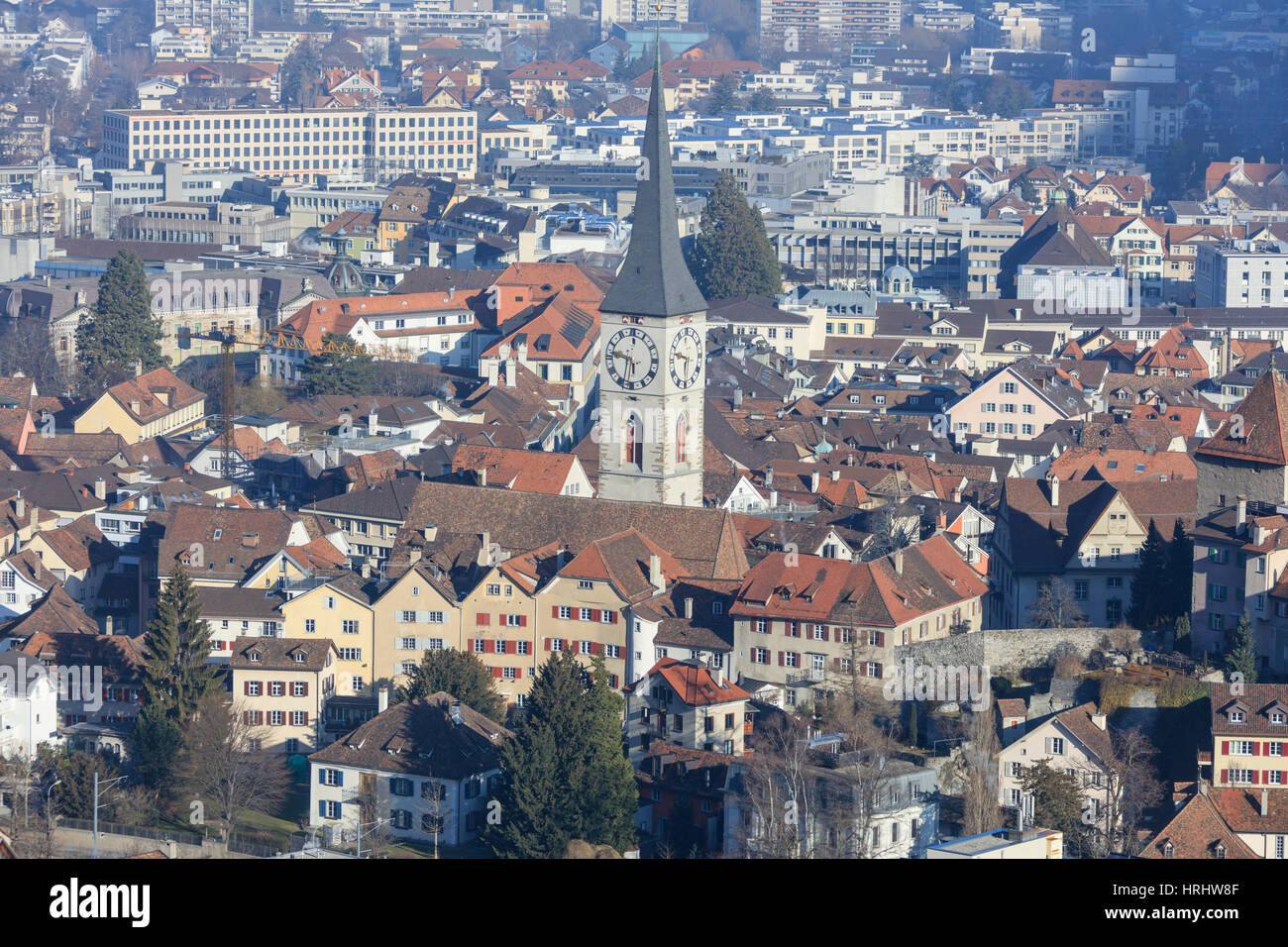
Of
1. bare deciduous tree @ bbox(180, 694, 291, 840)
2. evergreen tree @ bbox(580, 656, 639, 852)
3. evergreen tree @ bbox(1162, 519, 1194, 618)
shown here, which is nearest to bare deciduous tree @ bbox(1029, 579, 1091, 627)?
evergreen tree @ bbox(1162, 519, 1194, 618)

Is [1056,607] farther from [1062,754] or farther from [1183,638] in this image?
[1062,754]

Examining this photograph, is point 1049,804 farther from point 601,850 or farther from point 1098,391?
point 1098,391

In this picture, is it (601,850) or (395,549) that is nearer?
(601,850)

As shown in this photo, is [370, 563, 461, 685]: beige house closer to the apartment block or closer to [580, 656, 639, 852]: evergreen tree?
[580, 656, 639, 852]: evergreen tree

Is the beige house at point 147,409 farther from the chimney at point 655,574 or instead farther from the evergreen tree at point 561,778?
the evergreen tree at point 561,778
